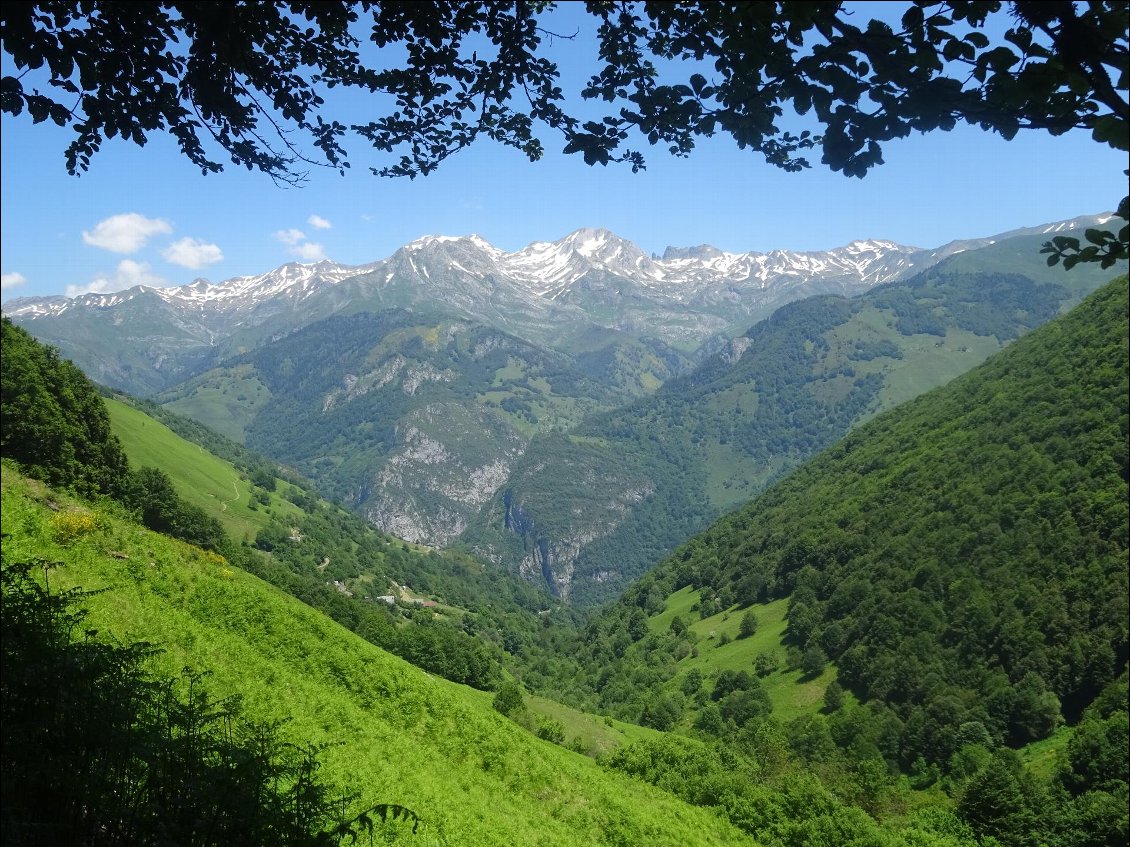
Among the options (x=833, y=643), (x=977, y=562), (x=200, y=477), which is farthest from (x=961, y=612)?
(x=200, y=477)

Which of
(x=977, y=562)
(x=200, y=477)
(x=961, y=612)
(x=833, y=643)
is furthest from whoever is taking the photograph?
(x=200, y=477)

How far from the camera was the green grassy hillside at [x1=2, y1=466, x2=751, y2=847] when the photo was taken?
19250mm

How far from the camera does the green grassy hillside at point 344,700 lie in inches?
758

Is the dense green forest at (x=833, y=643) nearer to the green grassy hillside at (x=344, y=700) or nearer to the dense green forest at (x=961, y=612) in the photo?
the dense green forest at (x=961, y=612)

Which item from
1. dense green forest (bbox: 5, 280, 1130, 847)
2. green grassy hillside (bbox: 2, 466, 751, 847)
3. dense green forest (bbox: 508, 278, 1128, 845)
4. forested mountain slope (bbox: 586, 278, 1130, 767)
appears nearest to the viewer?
dense green forest (bbox: 5, 280, 1130, 847)

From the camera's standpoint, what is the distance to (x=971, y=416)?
6624 inches

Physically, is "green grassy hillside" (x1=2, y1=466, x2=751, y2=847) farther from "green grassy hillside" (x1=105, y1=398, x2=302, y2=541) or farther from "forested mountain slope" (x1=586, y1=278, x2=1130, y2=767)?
"green grassy hillside" (x1=105, y1=398, x2=302, y2=541)

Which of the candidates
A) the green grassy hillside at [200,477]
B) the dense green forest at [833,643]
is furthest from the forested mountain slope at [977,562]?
the green grassy hillside at [200,477]

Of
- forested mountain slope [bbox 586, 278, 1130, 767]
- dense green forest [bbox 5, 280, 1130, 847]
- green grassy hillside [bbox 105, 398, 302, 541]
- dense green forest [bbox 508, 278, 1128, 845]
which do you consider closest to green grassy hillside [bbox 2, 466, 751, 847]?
dense green forest [bbox 5, 280, 1130, 847]

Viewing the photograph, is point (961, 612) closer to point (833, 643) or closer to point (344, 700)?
point (833, 643)

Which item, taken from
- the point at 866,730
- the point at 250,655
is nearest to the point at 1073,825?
the point at 866,730

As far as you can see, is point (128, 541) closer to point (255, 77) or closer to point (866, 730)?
point (255, 77)

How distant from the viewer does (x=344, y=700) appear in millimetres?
24172

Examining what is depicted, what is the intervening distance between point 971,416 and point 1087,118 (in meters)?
189
